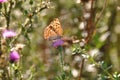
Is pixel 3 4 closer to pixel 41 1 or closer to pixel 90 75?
pixel 41 1

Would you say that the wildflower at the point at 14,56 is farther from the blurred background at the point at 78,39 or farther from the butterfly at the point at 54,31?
the blurred background at the point at 78,39

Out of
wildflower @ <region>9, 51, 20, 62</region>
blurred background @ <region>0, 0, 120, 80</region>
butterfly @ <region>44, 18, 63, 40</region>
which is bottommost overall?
blurred background @ <region>0, 0, 120, 80</region>

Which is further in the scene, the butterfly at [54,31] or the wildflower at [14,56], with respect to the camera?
the wildflower at [14,56]

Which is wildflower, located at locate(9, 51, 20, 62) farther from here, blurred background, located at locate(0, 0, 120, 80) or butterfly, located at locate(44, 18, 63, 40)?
blurred background, located at locate(0, 0, 120, 80)

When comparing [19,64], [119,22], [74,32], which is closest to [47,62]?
[74,32]

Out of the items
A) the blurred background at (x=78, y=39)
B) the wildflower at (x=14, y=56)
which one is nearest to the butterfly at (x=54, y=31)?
the wildflower at (x=14, y=56)

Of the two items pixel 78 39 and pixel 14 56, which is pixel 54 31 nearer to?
pixel 14 56

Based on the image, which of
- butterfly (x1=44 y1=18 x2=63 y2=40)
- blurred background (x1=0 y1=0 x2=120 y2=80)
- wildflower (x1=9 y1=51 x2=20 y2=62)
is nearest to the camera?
butterfly (x1=44 y1=18 x2=63 y2=40)

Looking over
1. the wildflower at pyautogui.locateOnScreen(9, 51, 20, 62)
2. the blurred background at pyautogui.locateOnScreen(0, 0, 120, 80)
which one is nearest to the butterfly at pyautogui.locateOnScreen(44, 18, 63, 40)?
the wildflower at pyautogui.locateOnScreen(9, 51, 20, 62)
